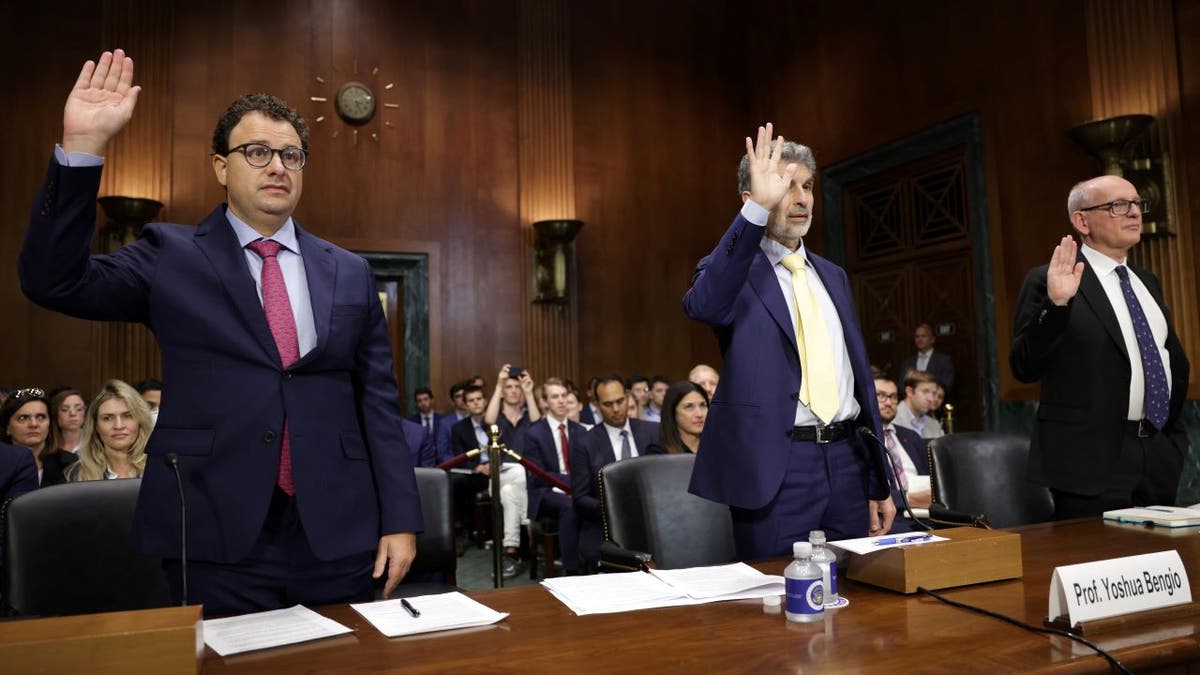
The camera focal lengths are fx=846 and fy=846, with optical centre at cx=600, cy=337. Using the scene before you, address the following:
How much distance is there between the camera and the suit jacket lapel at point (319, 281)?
1688 millimetres

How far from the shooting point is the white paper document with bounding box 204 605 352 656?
4.15 ft

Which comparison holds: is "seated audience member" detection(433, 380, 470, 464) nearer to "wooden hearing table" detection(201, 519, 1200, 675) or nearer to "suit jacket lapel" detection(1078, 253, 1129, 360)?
"suit jacket lapel" detection(1078, 253, 1129, 360)

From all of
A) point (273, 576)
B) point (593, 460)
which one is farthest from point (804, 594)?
point (593, 460)

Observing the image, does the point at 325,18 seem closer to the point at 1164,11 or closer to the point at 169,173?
the point at 169,173

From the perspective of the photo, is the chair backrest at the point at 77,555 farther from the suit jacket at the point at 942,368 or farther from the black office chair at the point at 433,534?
the suit jacket at the point at 942,368

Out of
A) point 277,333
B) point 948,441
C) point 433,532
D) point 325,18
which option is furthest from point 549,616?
point 325,18

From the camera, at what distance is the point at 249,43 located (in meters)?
7.77

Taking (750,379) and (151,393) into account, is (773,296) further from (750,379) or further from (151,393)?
(151,393)

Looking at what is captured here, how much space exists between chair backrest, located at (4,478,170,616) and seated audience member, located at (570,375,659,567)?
67.5 inches

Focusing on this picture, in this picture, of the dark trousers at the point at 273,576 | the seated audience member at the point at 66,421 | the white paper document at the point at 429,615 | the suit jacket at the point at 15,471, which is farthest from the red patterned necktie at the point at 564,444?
the white paper document at the point at 429,615

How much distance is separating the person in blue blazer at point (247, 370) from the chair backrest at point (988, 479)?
6.39ft

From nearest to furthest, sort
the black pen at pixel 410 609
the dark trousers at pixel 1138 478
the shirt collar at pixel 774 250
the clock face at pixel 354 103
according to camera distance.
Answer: the black pen at pixel 410 609, the shirt collar at pixel 774 250, the dark trousers at pixel 1138 478, the clock face at pixel 354 103

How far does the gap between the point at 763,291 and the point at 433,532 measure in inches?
49.1

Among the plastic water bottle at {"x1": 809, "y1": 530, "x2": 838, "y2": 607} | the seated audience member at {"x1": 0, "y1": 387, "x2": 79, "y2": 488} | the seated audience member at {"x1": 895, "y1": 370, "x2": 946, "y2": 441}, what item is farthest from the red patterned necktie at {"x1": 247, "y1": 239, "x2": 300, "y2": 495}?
the seated audience member at {"x1": 895, "y1": 370, "x2": 946, "y2": 441}
